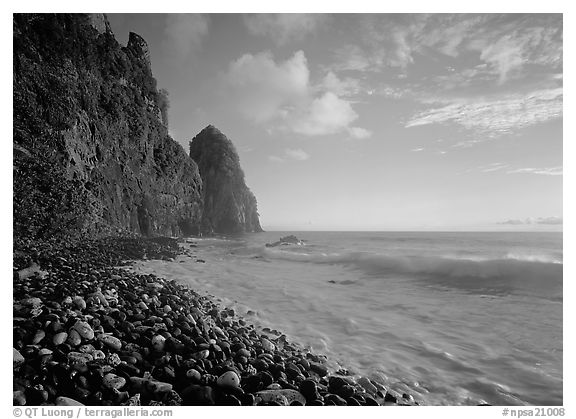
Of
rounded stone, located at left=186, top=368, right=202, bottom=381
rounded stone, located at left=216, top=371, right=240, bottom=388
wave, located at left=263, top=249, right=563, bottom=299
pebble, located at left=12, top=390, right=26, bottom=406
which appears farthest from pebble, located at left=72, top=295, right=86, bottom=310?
wave, located at left=263, top=249, right=563, bottom=299

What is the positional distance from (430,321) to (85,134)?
1216cm

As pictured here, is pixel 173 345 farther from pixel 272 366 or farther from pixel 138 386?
pixel 272 366

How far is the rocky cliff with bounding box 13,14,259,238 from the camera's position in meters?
6.72

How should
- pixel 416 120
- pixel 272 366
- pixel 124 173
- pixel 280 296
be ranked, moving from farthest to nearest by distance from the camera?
pixel 124 173 → pixel 280 296 → pixel 416 120 → pixel 272 366

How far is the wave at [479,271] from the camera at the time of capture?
7.23 m

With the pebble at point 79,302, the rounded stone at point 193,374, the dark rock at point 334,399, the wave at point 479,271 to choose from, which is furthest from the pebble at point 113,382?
the wave at point 479,271

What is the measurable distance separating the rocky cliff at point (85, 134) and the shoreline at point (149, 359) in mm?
3404

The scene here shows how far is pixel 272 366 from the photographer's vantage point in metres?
2.75

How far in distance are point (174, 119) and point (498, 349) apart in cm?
652

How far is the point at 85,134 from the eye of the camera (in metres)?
10.7

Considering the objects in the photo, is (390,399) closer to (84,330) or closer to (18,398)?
(84,330)

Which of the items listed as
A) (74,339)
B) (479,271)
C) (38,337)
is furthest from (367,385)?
(479,271)

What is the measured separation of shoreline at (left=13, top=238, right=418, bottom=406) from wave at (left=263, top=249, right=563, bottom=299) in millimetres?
6356
